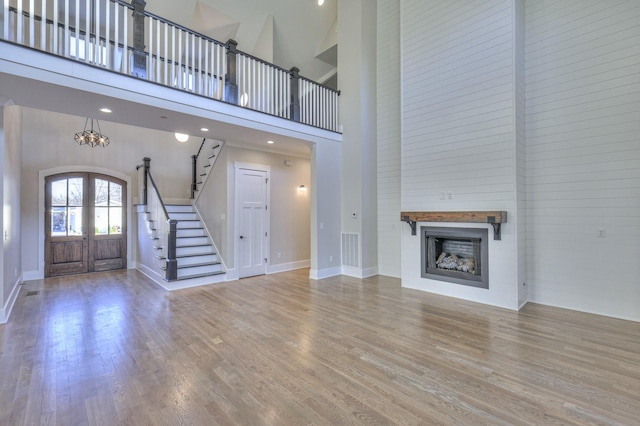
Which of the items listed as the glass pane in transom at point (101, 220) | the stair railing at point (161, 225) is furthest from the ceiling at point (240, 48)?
the glass pane in transom at point (101, 220)

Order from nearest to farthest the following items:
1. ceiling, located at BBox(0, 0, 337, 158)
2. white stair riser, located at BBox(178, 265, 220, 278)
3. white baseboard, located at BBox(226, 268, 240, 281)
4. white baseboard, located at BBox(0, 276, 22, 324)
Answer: ceiling, located at BBox(0, 0, 337, 158)
white baseboard, located at BBox(0, 276, 22, 324)
white stair riser, located at BBox(178, 265, 220, 278)
white baseboard, located at BBox(226, 268, 240, 281)

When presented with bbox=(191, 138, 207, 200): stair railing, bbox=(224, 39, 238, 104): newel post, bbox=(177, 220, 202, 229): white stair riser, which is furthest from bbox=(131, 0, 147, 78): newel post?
bbox=(191, 138, 207, 200): stair railing

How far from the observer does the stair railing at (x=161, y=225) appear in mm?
5617

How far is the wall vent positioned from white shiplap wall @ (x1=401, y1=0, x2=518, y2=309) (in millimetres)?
1235

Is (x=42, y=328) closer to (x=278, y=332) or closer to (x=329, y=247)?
(x=278, y=332)

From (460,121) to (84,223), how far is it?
8504mm

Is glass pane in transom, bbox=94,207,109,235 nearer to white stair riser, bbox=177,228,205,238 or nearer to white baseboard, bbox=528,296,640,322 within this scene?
white stair riser, bbox=177,228,205,238

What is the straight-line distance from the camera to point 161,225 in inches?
243

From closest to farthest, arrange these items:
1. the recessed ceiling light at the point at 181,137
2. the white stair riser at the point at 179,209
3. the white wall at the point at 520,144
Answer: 1. the white wall at the point at 520,144
2. the white stair riser at the point at 179,209
3. the recessed ceiling light at the point at 181,137

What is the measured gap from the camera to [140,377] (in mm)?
2592

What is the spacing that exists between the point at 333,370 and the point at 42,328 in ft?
12.3

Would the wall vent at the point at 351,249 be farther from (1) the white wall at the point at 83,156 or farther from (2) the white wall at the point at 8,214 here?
(2) the white wall at the point at 8,214

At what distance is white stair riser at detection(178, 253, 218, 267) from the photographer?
6.08 meters

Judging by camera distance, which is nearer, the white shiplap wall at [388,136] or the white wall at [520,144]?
the white wall at [520,144]
